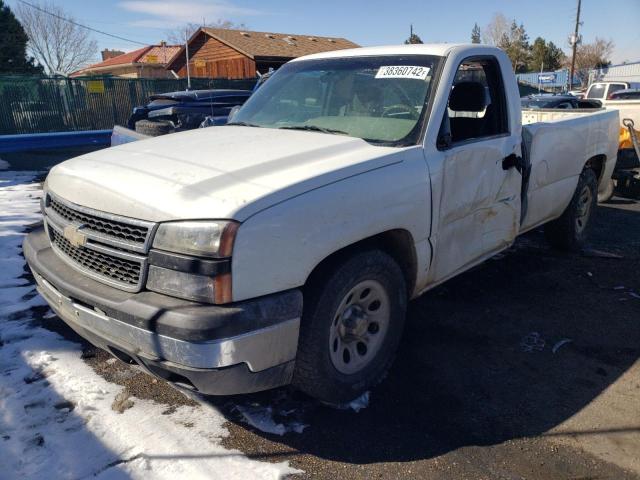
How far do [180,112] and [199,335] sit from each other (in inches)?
278

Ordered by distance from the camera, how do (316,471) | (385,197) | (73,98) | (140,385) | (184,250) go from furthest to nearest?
(73,98)
(140,385)
(385,197)
(316,471)
(184,250)

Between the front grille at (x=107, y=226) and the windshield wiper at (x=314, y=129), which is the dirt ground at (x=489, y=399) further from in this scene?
the windshield wiper at (x=314, y=129)

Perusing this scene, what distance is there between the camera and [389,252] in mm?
3141

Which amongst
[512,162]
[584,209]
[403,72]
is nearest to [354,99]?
[403,72]

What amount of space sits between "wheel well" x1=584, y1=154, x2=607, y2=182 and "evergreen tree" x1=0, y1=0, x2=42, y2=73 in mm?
31678

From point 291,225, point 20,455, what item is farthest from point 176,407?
point 291,225

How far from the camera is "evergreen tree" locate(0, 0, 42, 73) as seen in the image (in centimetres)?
2834

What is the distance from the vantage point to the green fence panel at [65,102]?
15.2 meters

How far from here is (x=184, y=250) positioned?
2.28 metres

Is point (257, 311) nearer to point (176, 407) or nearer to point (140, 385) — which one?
point (176, 407)

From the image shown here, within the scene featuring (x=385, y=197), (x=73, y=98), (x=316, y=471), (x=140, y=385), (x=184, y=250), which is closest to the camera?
(x=184, y=250)

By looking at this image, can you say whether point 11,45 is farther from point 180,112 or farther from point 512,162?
point 512,162

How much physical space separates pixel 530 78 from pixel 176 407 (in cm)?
5384

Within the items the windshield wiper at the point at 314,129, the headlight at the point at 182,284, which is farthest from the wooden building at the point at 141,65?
the headlight at the point at 182,284
